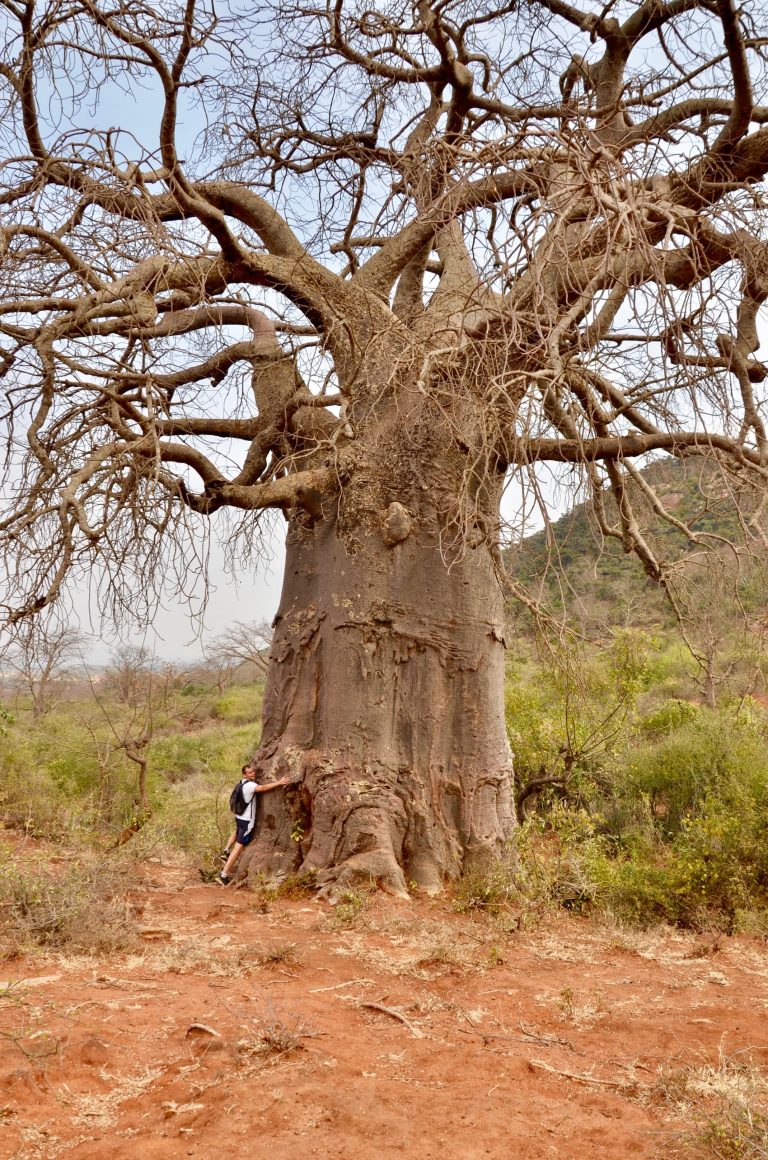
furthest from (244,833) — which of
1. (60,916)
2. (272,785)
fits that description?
(60,916)

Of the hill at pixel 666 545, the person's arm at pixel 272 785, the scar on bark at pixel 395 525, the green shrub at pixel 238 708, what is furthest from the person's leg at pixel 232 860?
the green shrub at pixel 238 708

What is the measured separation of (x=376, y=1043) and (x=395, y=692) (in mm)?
2505

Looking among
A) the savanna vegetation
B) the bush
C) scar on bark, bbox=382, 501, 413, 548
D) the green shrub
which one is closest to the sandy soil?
the bush

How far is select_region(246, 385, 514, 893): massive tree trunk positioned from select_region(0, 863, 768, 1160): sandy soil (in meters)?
0.84

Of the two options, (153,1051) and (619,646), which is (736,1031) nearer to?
(153,1051)

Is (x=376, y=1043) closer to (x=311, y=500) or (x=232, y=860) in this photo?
(x=232, y=860)

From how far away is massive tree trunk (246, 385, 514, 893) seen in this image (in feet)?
16.3

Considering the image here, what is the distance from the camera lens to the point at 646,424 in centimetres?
516

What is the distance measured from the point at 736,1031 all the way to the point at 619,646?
422 cm

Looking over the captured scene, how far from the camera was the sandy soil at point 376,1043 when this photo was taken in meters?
2.18

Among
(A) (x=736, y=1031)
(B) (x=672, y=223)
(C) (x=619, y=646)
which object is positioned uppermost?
(B) (x=672, y=223)

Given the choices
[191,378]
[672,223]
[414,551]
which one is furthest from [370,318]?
[672,223]

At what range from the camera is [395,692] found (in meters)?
5.14

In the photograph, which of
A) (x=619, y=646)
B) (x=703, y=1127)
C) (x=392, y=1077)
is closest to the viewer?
(x=703, y=1127)
